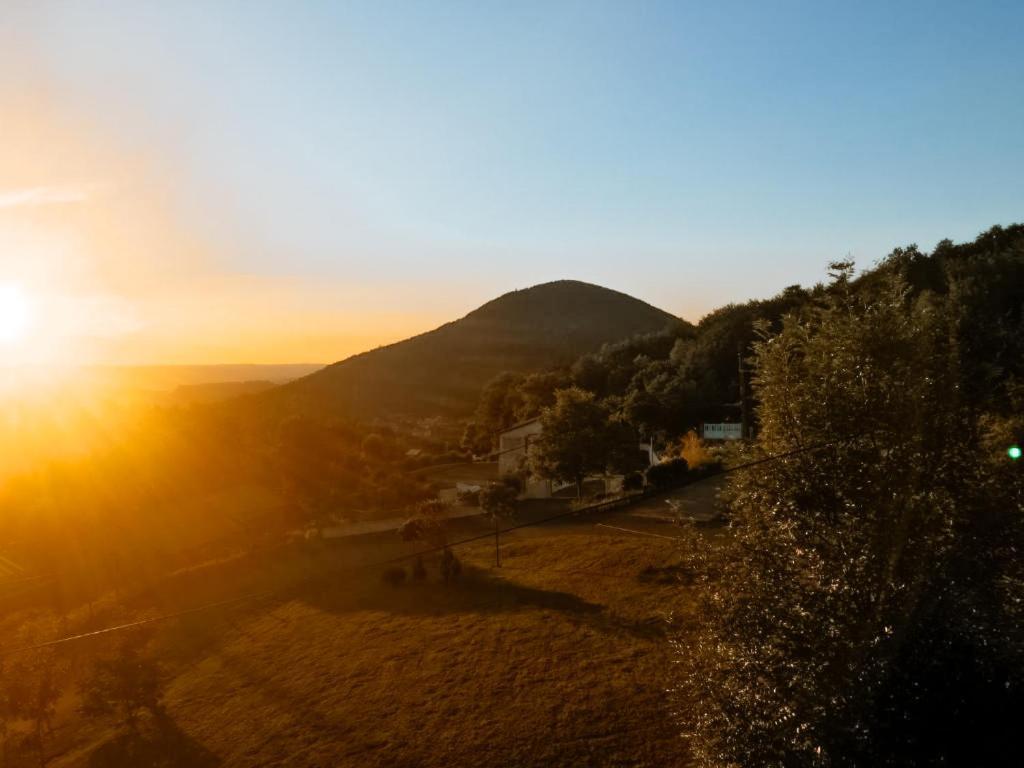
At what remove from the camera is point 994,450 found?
8.62 metres

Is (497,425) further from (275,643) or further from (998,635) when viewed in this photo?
(998,635)

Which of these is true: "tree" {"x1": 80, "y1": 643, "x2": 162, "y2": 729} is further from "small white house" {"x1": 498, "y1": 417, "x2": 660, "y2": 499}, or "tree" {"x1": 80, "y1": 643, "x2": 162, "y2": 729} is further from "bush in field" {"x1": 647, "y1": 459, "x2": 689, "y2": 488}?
"small white house" {"x1": 498, "y1": 417, "x2": 660, "y2": 499}

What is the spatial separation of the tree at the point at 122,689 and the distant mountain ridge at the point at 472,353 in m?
80.3

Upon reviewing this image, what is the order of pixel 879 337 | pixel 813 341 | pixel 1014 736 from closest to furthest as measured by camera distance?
1. pixel 1014 736
2. pixel 879 337
3. pixel 813 341

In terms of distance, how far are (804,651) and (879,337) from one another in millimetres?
4661

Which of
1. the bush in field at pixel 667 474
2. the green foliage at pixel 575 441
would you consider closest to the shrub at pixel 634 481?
the bush in field at pixel 667 474

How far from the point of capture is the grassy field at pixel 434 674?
47.9 feet

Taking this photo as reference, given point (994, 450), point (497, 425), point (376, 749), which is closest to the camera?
point (994, 450)

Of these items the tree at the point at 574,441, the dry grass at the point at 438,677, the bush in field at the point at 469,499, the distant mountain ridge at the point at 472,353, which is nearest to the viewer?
the dry grass at the point at 438,677

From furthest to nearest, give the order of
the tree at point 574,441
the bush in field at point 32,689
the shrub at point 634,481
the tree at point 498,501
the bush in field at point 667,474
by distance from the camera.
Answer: the shrub at point 634,481
the tree at point 574,441
the bush in field at point 667,474
the tree at point 498,501
the bush in field at point 32,689

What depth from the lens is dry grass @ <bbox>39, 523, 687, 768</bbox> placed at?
1454cm

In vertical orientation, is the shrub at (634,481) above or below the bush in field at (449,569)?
above

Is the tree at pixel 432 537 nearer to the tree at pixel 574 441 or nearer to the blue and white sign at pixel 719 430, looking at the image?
the tree at pixel 574 441

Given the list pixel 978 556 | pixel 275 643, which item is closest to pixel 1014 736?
pixel 978 556
